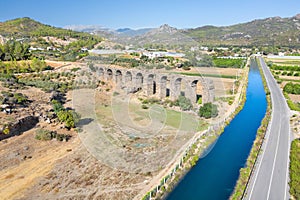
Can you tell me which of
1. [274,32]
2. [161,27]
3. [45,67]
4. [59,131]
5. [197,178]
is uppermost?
[274,32]

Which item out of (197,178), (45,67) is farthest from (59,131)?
(45,67)

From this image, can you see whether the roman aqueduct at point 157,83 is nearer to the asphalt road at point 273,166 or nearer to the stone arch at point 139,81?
the stone arch at point 139,81

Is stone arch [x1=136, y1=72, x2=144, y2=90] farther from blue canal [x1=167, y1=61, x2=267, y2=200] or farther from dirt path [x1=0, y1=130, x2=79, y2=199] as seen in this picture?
dirt path [x1=0, y1=130, x2=79, y2=199]

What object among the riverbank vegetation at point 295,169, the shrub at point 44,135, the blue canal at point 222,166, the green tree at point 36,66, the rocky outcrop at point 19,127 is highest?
the green tree at point 36,66

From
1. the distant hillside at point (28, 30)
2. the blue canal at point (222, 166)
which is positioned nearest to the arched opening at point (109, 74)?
the blue canal at point (222, 166)

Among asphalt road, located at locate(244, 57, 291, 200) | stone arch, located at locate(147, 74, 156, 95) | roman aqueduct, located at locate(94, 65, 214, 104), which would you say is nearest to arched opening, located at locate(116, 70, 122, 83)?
roman aqueduct, located at locate(94, 65, 214, 104)

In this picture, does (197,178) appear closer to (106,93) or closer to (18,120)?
(18,120)
